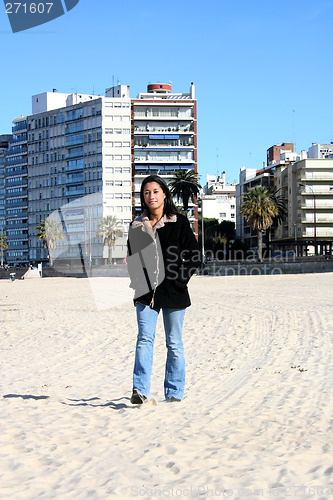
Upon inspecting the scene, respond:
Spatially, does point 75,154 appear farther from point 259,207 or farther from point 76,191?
point 259,207

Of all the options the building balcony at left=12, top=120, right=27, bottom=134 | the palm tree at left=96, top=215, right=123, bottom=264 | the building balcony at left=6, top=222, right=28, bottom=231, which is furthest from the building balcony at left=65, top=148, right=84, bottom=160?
the building balcony at left=6, top=222, right=28, bottom=231

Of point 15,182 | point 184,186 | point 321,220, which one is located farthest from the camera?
point 15,182

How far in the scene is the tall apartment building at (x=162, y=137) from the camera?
113 meters

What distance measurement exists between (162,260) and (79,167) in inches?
4529

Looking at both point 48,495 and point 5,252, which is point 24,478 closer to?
point 48,495

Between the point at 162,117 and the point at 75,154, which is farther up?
the point at 162,117

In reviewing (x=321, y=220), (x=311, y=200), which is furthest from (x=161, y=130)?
(x=321, y=220)

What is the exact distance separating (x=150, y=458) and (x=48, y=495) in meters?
0.87

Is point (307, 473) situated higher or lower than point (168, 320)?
lower

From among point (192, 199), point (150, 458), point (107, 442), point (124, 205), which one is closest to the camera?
point (150, 458)

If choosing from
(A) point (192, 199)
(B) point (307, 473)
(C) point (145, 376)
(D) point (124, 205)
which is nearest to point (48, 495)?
(B) point (307, 473)

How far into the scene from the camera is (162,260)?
18.5ft

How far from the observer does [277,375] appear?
26.8 feet

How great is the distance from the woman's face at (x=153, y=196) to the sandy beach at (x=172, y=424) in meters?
1.77
